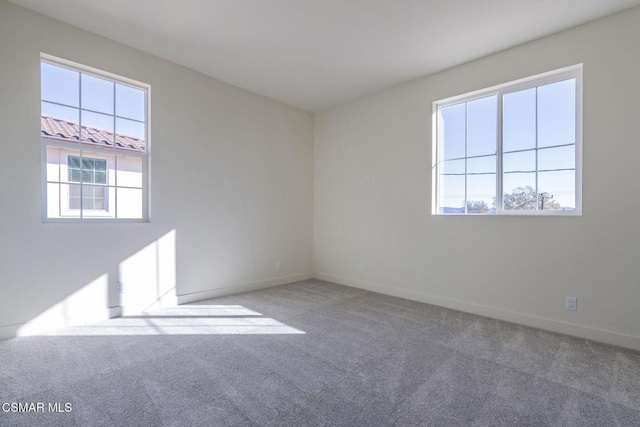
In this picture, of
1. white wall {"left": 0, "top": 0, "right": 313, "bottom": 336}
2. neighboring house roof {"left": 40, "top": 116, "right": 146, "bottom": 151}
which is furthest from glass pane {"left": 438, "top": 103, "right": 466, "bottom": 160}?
neighboring house roof {"left": 40, "top": 116, "right": 146, "bottom": 151}

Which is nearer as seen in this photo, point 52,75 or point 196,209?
point 52,75

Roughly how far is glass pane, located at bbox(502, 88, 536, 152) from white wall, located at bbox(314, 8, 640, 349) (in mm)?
228

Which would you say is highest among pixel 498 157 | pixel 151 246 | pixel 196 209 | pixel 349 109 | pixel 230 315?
pixel 349 109

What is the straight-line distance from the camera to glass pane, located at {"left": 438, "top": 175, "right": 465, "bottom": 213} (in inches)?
144

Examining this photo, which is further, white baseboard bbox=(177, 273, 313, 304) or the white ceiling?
white baseboard bbox=(177, 273, 313, 304)

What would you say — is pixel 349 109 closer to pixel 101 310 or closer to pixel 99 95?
pixel 99 95

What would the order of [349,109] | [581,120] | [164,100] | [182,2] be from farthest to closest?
[349,109]
[164,100]
[581,120]
[182,2]

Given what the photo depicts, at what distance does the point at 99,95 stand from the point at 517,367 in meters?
4.50

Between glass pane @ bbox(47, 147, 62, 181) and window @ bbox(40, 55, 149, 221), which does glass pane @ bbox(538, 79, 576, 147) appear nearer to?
window @ bbox(40, 55, 149, 221)

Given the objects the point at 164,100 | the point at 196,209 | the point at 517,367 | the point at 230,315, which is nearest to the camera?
the point at 517,367

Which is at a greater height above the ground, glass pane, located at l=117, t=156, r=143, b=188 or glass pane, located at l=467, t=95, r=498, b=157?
glass pane, located at l=467, t=95, r=498, b=157

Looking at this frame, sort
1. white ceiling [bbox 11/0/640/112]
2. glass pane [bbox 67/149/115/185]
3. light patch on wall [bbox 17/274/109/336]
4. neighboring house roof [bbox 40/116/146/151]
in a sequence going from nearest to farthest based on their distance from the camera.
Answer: white ceiling [bbox 11/0/640/112]
light patch on wall [bbox 17/274/109/336]
neighboring house roof [bbox 40/116/146/151]
glass pane [bbox 67/149/115/185]

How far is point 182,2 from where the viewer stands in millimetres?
2547

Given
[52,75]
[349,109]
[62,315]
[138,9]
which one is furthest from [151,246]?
[349,109]
